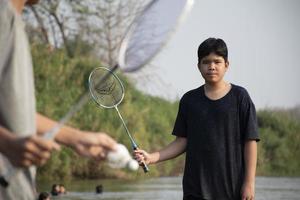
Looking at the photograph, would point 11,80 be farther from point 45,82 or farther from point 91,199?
point 45,82

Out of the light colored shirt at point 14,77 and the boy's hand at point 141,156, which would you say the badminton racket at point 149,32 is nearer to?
the light colored shirt at point 14,77

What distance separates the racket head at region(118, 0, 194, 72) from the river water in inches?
483

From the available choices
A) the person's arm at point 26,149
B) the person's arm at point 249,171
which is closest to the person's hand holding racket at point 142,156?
the person's arm at point 249,171

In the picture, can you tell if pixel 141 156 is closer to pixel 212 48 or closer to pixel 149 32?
pixel 212 48

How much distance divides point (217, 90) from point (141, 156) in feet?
1.83

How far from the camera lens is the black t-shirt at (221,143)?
4.92 m

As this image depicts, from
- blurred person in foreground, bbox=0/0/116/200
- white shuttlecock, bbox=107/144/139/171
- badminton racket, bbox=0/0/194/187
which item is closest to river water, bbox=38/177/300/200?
badminton racket, bbox=0/0/194/187

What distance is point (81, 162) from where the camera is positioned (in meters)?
20.2

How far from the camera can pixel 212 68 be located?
4.93 meters

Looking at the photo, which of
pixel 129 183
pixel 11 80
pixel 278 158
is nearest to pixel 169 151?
pixel 11 80

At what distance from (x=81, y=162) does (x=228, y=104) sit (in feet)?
50.8

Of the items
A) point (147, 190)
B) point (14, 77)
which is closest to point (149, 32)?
point (14, 77)

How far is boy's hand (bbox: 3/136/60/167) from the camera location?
2.13 meters

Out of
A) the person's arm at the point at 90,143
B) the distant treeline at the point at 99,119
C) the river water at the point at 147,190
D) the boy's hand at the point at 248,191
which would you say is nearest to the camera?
the person's arm at the point at 90,143
